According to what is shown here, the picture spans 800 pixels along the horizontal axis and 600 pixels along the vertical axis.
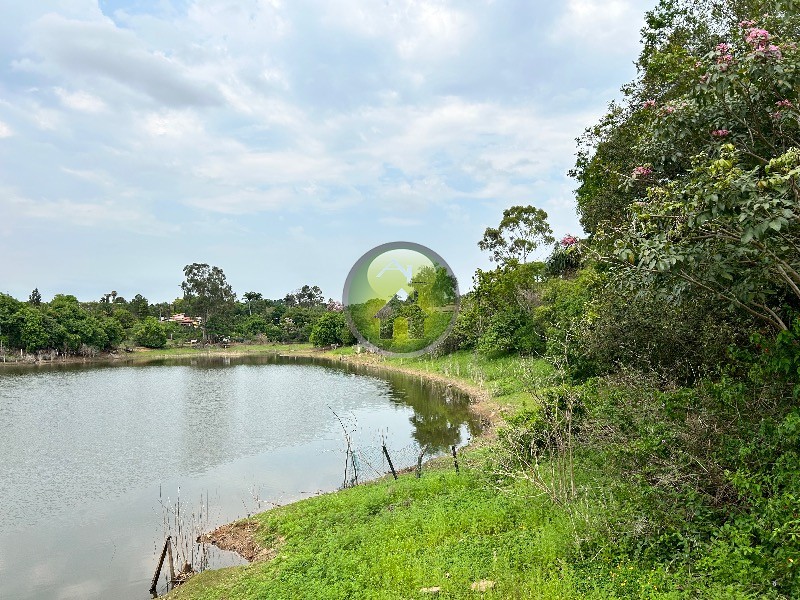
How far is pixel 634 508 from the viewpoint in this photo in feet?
21.2

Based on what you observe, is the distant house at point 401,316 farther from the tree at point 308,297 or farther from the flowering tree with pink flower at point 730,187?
the tree at point 308,297

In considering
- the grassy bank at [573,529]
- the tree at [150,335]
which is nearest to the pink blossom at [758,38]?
the grassy bank at [573,529]

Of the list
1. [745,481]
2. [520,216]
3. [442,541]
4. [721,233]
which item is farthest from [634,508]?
[520,216]

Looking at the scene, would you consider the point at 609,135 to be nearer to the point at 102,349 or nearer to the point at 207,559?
the point at 207,559

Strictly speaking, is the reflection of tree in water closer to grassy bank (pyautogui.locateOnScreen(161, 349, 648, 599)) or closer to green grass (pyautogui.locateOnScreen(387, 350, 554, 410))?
green grass (pyautogui.locateOnScreen(387, 350, 554, 410))

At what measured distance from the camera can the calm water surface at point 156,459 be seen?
10.8m

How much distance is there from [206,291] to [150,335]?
44.0 feet

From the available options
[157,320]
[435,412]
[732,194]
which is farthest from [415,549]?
[157,320]

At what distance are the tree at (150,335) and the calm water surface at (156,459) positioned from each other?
37.6 metres

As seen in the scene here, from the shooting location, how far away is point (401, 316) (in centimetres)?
793

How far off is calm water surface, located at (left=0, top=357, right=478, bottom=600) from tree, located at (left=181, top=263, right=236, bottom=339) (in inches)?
1897

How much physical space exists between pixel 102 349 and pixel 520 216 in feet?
185

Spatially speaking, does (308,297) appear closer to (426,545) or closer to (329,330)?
(329,330)

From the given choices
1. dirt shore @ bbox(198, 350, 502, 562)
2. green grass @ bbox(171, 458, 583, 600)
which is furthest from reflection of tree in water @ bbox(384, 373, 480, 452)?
green grass @ bbox(171, 458, 583, 600)
